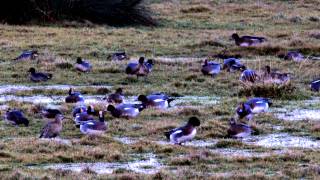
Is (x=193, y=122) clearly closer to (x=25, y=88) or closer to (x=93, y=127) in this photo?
(x=93, y=127)

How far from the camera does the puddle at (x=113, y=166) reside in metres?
8.60

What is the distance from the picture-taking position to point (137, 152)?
378 inches

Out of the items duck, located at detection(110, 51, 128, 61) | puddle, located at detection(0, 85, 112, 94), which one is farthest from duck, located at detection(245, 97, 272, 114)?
duck, located at detection(110, 51, 128, 61)

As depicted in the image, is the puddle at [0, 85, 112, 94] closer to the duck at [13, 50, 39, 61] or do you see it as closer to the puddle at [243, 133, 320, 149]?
the duck at [13, 50, 39, 61]

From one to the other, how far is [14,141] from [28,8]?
1686cm

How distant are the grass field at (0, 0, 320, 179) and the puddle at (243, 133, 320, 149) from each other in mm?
21

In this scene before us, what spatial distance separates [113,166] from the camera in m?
8.89

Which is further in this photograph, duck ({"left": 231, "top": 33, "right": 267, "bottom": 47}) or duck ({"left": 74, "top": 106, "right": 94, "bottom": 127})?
duck ({"left": 231, "top": 33, "right": 267, "bottom": 47})

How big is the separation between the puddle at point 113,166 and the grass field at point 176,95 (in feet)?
0.28

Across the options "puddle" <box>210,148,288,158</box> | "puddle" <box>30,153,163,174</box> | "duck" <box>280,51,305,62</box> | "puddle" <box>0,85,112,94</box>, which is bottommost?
"puddle" <box>30,153,163,174</box>

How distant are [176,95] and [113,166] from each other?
5.53 m

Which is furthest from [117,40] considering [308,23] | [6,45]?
[308,23]

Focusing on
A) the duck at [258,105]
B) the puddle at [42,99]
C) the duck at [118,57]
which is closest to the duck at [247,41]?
the duck at [118,57]

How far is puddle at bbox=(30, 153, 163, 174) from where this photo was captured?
28.2ft
